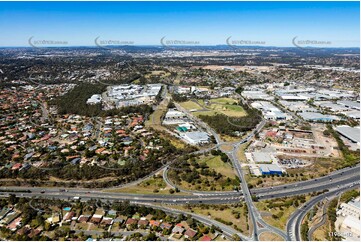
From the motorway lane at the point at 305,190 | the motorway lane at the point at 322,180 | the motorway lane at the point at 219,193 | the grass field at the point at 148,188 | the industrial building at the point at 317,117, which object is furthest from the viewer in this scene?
the industrial building at the point at 317,117

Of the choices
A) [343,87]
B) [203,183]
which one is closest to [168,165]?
[203,183]

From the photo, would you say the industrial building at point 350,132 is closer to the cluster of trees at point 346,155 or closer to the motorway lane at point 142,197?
the cluster of trees at point 346,155

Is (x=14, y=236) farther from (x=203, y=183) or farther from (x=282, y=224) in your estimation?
(x=282, y=224)

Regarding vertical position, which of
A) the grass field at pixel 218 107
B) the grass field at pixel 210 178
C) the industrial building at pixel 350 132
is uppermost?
the industrial building at pixel 350 132

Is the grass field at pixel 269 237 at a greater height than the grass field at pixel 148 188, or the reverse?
the grass field at pixel 269 237

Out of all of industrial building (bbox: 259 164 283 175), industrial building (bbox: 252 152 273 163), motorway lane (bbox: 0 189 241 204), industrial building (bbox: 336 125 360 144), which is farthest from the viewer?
industrial building (bbox: 336 125 360 144)

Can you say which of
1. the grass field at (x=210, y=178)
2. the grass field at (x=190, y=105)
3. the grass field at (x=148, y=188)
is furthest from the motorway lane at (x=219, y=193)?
the grass field at (x=190, y=105)

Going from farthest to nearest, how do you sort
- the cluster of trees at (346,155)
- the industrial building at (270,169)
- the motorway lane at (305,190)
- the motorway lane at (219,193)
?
the cluster of trees at (346,155) → the industrial building at (270,169) → the motorway lane at (305,190) → the motorway lane at (219,193)

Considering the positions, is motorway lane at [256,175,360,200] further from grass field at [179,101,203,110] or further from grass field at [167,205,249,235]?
grass field at [179,101,203,110]

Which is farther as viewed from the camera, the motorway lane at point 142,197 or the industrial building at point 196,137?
the industrial building at point 196,137

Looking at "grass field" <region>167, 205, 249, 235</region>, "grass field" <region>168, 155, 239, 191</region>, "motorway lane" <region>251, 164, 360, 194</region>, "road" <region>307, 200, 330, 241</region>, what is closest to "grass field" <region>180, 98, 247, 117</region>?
"grass field" <region>168, 155, 239, 191</region>
